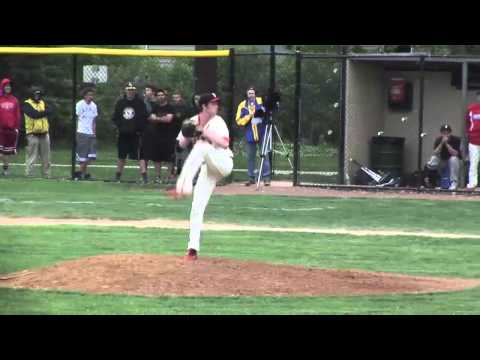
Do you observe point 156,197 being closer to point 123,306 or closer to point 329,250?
point 329,250

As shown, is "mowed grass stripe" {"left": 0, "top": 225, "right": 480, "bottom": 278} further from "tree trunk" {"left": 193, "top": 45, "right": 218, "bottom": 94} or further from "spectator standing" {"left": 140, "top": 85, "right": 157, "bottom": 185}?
"tree trunk" {"left": 193, "top": 45, "right": 218, "bottom": 94}

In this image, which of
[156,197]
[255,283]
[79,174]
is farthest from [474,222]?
[79,174]

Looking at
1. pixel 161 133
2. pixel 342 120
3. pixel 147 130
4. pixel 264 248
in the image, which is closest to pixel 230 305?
pixel 264 248

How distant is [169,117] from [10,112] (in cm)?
389

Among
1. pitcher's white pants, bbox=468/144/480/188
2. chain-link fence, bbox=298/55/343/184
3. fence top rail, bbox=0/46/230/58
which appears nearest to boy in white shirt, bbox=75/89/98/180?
fence top rail, bbox=0/46/230/58

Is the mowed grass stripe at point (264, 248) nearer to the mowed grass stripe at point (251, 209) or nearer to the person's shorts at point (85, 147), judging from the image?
the mowed grass stripe at point (251, 209)

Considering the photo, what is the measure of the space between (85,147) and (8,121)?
1.84 metres

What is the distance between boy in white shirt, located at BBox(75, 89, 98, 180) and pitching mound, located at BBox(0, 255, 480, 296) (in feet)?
41.9

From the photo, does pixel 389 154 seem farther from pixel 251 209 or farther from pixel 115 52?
pixel 115 52

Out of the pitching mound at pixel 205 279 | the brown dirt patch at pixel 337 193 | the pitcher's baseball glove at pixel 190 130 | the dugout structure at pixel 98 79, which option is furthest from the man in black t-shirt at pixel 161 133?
the pitcher's baseball glove at pixel 190 130

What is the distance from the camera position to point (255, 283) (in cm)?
1257

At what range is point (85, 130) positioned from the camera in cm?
2620

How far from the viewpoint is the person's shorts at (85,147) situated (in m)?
26.1

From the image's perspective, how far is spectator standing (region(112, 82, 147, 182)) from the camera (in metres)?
25.1
